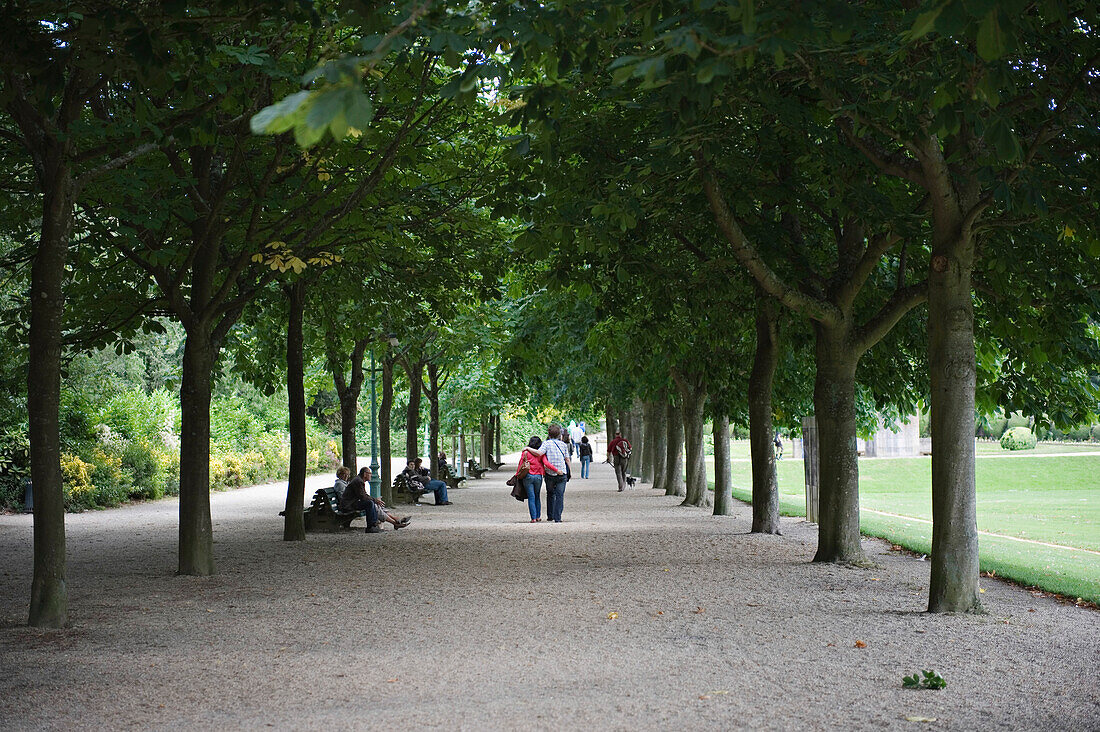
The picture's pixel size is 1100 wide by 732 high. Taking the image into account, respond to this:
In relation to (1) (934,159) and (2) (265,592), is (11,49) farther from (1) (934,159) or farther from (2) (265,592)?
(1) (934,159)

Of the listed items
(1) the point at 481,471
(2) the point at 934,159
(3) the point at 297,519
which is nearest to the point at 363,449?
(1) the point at 481,471

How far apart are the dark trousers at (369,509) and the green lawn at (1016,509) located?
854cm

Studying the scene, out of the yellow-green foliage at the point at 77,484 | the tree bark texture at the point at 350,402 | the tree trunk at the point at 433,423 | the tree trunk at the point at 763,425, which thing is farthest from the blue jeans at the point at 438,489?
the tree trunk at the point at 763,425

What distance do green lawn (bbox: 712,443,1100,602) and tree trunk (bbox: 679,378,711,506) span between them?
6.75 ft

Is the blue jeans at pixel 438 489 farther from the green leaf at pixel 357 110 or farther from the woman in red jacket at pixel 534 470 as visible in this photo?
the green leaf at pixel 357 110

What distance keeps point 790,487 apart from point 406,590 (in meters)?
33.6

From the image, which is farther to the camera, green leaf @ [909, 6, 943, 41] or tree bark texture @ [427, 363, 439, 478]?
tree bark texture @ [427, 363, 439, 478]

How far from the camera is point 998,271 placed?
1002cm

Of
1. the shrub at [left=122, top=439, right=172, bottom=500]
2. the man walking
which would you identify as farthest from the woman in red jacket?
the shrub at [left=122, top=439, right=172, bottom=500]

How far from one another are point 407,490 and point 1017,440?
5045 centimetres

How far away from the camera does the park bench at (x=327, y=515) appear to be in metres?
18.7

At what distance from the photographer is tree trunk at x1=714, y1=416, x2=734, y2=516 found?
21031 mm

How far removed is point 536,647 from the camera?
7555 mm

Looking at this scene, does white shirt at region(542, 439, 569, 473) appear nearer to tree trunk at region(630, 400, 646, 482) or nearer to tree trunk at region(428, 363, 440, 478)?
tree trunk at region(428, 363, 440, 478)
